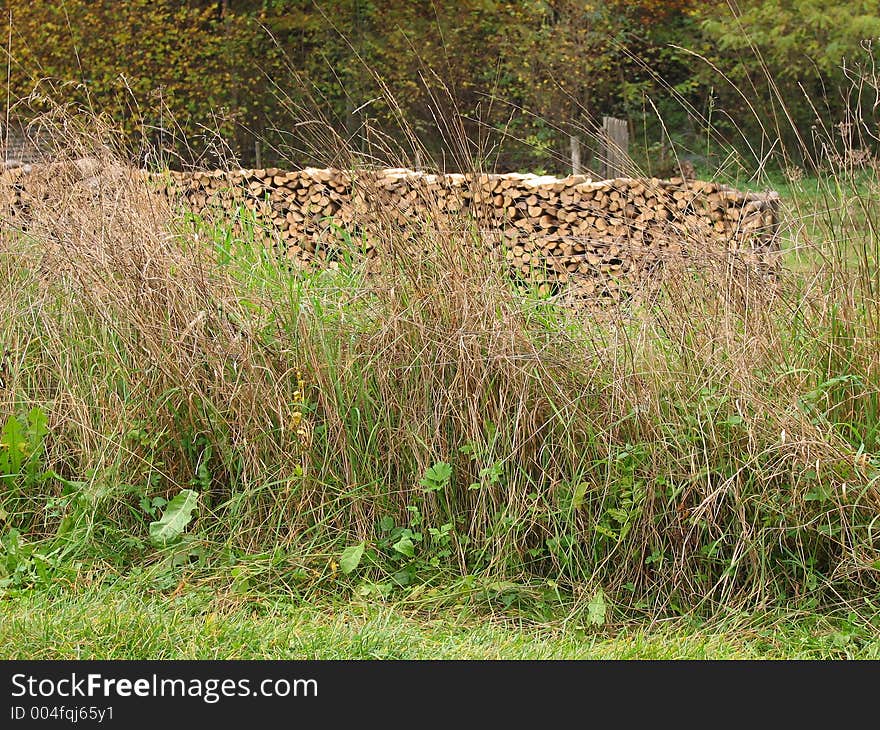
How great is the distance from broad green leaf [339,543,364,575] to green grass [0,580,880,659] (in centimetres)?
14

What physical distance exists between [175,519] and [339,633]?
0.89 metres

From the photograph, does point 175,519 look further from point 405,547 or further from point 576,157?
point 576,157

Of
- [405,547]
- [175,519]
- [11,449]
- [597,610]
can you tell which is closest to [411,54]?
[11,449]

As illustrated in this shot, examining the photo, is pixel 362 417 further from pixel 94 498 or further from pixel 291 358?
pixel 94 498

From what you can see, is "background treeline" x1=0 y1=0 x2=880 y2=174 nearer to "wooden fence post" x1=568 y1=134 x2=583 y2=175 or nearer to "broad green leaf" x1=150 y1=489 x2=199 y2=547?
"wooden fence post" x1=568 y1=134 x2=583 y2=175

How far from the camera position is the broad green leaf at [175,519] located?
3.56 m

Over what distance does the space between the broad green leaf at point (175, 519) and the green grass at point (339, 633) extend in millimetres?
207

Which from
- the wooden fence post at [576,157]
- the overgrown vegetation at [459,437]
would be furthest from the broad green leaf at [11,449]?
the wooden fence post at [576,157]

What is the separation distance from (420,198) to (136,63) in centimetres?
1123

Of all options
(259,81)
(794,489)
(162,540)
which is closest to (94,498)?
(162,540)

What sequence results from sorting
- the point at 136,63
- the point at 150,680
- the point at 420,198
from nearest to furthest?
the point at 150,680
the point at 420,198
the point at 136,63

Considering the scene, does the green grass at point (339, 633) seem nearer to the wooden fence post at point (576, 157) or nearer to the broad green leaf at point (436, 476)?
the broad green leaf at point (436, 476)

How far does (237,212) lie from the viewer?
5.09 m

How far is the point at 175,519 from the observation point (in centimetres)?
359
